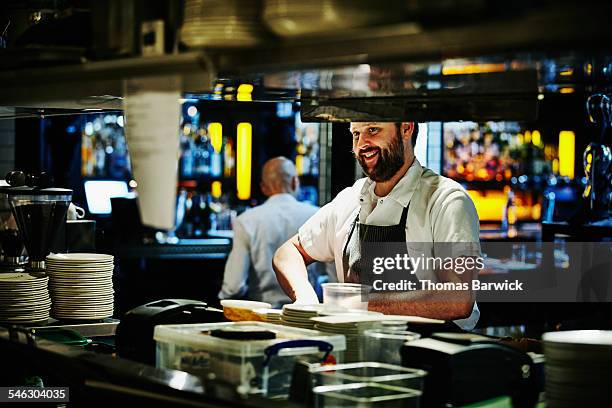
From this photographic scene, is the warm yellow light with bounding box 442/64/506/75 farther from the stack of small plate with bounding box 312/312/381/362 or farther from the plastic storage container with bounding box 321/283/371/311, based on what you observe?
the plastic storage container with bounding box 321/283/371/311

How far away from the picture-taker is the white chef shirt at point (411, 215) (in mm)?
4562

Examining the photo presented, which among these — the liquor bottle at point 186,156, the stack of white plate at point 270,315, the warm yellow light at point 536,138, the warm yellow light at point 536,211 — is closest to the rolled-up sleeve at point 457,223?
the stack of white plate at point 270,315

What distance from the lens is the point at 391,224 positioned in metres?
4.81

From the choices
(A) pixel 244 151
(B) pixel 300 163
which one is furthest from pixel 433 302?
(A) pixel 244 151

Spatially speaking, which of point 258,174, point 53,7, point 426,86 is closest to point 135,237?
point 258,174

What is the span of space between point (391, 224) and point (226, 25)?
253cm

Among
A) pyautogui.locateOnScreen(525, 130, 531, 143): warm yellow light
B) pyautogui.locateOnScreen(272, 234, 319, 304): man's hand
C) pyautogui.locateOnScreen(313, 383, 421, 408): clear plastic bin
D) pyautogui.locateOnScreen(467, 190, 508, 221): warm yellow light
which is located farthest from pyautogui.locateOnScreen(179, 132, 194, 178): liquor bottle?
pyautogui.locateOnScreen(313, 383, 421, 408): clear plastic bin

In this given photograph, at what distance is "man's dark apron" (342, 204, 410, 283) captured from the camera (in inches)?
188

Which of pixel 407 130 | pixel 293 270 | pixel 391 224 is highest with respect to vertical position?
pixel 407 130

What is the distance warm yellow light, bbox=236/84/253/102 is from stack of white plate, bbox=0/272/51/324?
1099 millimetres

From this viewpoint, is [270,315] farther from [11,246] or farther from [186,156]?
[186,156]

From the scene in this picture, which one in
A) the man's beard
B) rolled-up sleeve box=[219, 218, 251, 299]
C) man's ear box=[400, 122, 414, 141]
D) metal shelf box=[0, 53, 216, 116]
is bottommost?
rolled-up sleeve box=[219, 218, 251, 299]

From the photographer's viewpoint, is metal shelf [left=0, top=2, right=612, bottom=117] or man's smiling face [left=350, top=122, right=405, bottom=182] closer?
metal shelf [left=0, top=2, right=612, bottom=117]

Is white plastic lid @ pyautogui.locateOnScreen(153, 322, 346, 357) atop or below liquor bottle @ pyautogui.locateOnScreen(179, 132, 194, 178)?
below
